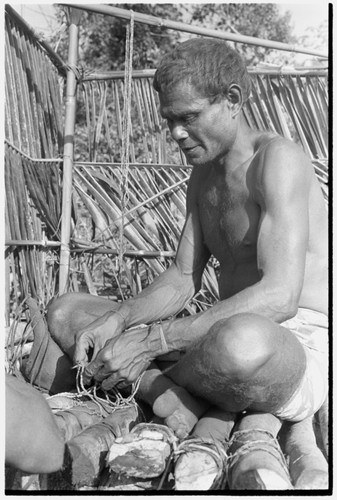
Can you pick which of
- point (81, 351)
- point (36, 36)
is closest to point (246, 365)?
point (81, 351)

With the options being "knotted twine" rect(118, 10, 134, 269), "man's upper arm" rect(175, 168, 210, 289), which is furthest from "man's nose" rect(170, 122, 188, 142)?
"knotted twine" rect(118, 10, 134, 269)

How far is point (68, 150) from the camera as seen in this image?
13.8 feet

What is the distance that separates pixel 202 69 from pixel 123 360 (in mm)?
1113

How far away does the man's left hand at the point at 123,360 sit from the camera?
2.27 meters

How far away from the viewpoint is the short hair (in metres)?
2.40

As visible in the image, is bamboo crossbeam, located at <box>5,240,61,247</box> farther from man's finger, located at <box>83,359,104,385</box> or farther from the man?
the man

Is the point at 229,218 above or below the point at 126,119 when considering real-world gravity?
below

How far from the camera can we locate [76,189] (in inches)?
169

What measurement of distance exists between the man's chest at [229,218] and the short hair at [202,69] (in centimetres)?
42

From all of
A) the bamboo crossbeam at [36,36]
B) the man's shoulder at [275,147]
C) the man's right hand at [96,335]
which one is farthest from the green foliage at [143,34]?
the man's right hand at [96,335]

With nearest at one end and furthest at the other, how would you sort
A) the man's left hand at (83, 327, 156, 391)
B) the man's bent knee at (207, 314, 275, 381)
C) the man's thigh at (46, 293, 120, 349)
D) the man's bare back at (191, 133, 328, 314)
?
the man's bent knee at (207, 314, 275, 381)
the man's left hand at (83, 327, 156, 391)
the man's bare back at (191, 133, 328, 314)
the man's thigh at (46, 293, 120, 349)

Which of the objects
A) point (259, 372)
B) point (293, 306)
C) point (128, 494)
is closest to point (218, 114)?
point (293, 306)

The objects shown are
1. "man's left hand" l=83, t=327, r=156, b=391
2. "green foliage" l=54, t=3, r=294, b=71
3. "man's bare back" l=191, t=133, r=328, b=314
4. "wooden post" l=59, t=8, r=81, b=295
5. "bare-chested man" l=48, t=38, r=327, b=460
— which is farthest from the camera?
"green foliage" l=54, t=3, r=294, b=71

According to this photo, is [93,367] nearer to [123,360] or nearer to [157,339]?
[123,360]
